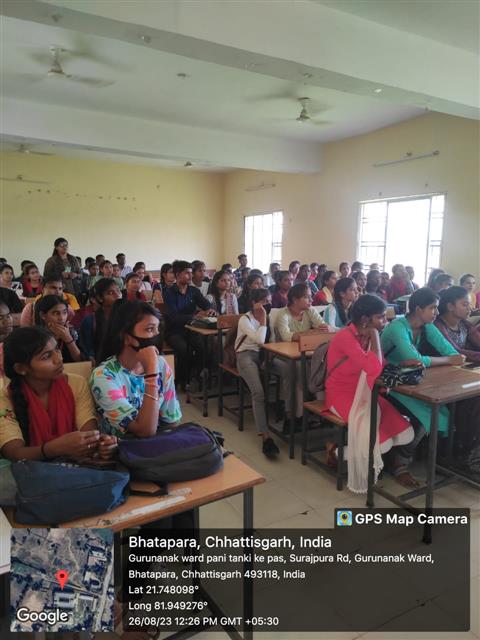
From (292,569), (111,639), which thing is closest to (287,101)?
(292,569)

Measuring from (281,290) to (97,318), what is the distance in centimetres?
205

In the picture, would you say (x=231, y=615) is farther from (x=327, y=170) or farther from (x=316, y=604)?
(x=327, y=170)

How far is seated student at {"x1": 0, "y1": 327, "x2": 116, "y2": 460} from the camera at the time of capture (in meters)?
1.43

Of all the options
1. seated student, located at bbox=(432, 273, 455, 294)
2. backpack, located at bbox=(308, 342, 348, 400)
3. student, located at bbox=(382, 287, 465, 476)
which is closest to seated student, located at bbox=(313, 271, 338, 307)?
seated student, located at bbox=(432, 273, 455, 294)

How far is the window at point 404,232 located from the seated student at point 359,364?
4930mm

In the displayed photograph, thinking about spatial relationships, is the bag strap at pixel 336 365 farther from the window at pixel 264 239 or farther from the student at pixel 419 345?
the window at pixel 264 239

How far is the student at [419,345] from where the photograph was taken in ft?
8.73

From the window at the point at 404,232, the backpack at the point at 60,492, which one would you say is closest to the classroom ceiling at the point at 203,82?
the window at the point at 404,232

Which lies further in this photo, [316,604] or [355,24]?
[355,24]

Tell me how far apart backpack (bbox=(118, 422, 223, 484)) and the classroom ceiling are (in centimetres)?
284

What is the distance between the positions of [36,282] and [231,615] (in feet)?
15.6

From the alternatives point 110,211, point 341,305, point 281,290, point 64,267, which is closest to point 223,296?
point 281,290

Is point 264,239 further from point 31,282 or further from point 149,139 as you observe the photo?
point 31,282

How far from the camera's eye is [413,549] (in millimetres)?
2174
